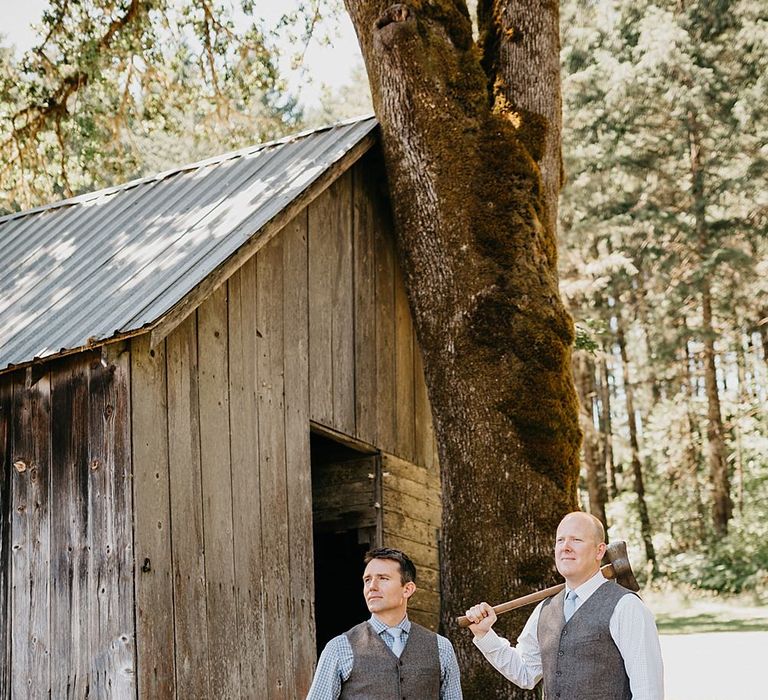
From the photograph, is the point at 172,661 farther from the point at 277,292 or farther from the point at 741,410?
the point at 741,410

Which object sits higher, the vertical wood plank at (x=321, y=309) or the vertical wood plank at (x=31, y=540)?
the vertical wood plank at (x=321, y=309)

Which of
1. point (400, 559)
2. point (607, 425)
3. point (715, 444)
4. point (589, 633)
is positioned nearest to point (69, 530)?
point (400, 559)

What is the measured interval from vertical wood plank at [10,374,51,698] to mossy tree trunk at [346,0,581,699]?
9.02ft

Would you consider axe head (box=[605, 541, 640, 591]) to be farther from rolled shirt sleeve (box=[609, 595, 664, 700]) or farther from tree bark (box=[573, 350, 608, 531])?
tree bark (box=[573, 350, 608, 531])

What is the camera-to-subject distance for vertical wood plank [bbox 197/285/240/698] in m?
7.51

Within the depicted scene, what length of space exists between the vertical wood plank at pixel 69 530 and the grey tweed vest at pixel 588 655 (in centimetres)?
334

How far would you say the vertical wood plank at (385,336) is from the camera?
32.3 feet

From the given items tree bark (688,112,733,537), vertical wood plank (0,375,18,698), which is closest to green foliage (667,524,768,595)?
tree bark (688,112,733,537)

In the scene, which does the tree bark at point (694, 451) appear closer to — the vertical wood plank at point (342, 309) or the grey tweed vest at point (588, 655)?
the vertical wood plank at point (342, 309)

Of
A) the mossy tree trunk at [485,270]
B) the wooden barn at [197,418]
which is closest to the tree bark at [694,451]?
the wooden barn at [197,418]

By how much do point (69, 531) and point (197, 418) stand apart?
1068 mm

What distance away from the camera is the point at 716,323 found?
29.5 metres

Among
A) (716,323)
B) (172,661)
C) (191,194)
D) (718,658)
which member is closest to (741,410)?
(716,323)

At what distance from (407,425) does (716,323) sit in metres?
20.9
